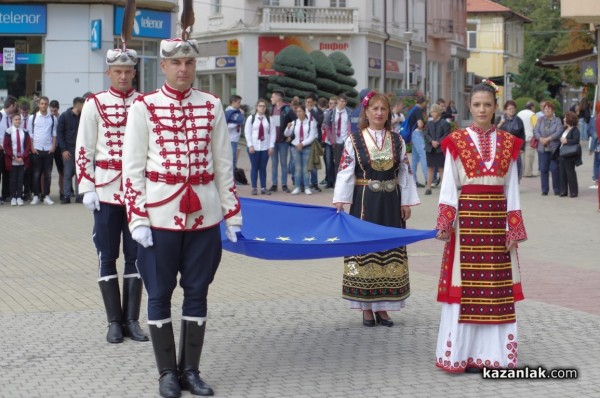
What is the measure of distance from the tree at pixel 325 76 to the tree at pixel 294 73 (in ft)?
1.51

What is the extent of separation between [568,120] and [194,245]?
17.1 meters

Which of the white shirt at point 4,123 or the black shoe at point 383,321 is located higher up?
the white shirt at point 4,123

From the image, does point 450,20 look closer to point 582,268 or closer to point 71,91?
point 71,91

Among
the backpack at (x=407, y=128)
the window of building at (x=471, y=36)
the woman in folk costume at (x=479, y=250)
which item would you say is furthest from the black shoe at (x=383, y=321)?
the window of building at (x=471, y=36)

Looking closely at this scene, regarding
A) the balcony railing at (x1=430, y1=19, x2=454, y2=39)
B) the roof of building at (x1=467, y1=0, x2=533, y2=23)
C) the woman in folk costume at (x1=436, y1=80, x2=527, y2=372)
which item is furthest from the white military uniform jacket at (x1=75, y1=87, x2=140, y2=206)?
the roof of building at (x1=467, y1=0, x2=533, y2=23)

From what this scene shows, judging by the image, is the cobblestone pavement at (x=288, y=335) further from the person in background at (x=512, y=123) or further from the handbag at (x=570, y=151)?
the person in background at (x=512, y=123)

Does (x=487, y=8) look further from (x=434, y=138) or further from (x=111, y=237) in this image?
(x=111, y=237)

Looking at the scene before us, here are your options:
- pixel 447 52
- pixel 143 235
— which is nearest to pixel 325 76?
pixel 447 52

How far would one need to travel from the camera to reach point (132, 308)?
30.3 ft

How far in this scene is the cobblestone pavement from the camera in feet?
24.9

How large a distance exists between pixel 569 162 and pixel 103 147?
15670 mm

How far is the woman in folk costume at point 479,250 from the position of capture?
311 inches

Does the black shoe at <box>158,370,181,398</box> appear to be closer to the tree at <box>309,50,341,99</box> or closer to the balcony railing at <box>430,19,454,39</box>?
the tree at <box>309,50,341,99</box>

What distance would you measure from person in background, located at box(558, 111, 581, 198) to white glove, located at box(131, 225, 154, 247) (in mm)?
17007
